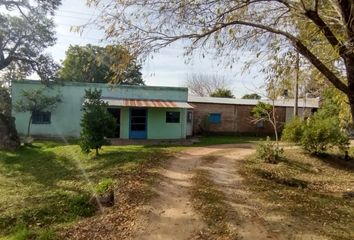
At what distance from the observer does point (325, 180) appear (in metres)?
13.4

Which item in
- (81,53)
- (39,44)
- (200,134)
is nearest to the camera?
(39,44)

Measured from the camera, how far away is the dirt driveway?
7.41m

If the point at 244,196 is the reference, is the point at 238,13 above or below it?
above

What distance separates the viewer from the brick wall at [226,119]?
3034 centimetres

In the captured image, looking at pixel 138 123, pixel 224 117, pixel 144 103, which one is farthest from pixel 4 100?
pixel 224 117

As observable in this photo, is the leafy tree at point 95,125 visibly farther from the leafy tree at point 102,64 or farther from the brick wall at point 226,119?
the brick wall at point 226,119

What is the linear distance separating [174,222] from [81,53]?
3156 cm

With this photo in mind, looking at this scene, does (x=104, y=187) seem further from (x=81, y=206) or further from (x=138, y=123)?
(x=138, y=123)

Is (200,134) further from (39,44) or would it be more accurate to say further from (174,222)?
(174,222)

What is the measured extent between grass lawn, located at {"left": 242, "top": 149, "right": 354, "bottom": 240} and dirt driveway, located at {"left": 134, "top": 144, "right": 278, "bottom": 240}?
38cm

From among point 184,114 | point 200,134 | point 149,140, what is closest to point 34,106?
point 149,140

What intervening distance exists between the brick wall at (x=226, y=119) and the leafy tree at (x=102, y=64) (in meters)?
5.82

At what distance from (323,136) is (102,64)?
411 inches

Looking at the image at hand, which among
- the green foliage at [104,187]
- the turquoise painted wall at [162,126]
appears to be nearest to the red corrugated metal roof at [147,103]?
the turquoise painted wall at [162,126]
